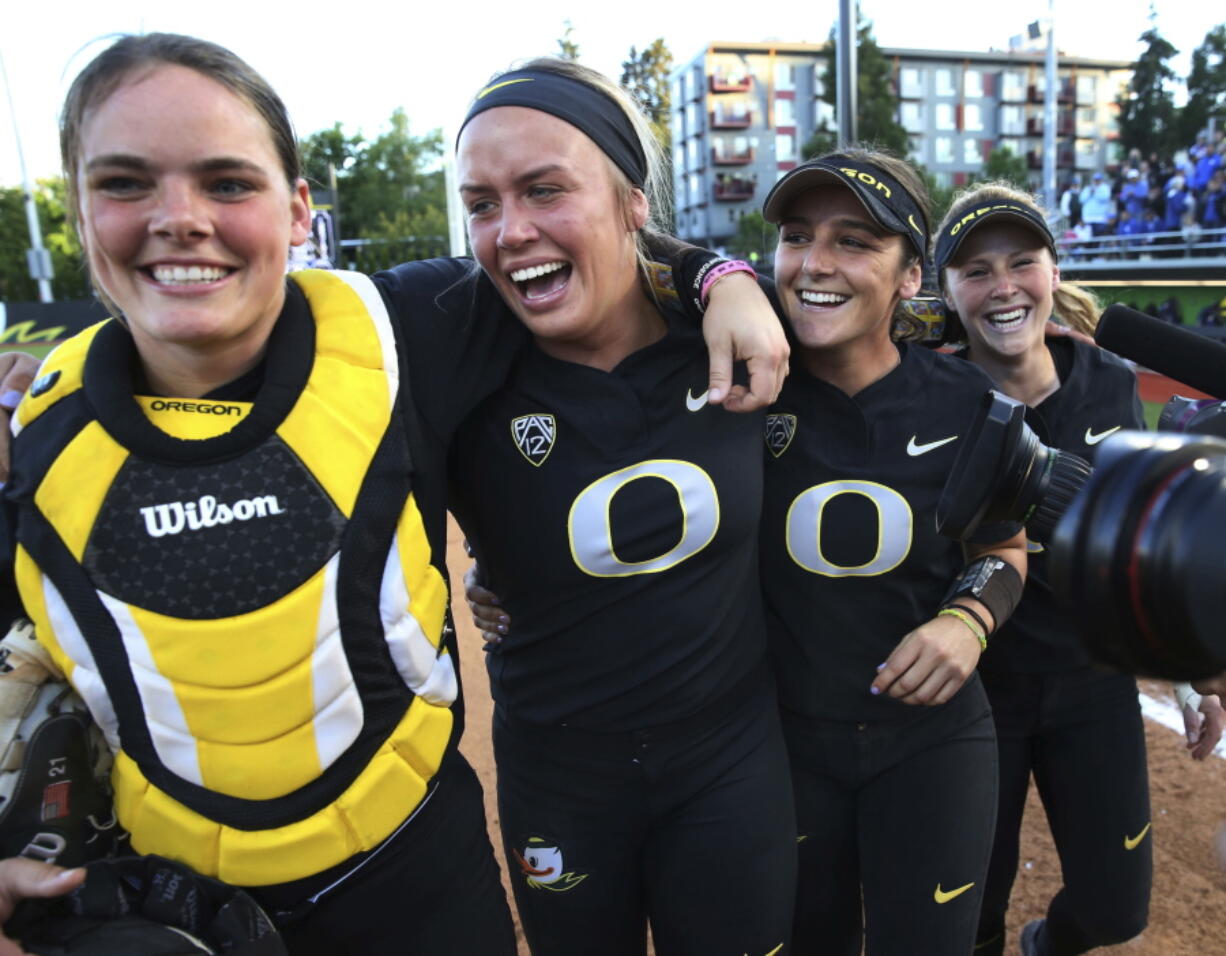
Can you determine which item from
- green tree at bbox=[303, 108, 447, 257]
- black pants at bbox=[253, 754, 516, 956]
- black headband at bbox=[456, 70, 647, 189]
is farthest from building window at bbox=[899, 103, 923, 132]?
black pants at bbox=[253, 754, 516, 956]

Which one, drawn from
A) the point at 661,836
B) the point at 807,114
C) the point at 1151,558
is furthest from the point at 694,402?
the point at 807,114

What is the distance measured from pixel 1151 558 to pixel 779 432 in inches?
53.8

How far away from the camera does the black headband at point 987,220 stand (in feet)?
8.17

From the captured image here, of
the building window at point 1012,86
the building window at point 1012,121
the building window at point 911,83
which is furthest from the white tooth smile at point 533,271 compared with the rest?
the building window at point 1012,86

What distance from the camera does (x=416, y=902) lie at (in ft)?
5.22

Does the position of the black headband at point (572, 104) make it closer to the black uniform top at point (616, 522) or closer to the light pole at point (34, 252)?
the black uniform top at point (616, 522)

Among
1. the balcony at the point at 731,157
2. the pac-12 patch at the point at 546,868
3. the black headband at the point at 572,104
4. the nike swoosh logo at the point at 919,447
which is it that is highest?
the balcony at the point at 731,157

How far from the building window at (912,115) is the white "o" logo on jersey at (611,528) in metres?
63.6

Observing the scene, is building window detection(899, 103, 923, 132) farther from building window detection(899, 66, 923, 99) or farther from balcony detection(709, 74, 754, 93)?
balcony detection(709, 74, 754, 93)

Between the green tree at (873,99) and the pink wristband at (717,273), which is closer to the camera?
the pink wristband at (717,273)

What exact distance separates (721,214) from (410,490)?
5857 cm

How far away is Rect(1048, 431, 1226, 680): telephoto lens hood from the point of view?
78 cm

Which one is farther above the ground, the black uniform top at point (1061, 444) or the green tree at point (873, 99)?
the green tree at point (873, 99)

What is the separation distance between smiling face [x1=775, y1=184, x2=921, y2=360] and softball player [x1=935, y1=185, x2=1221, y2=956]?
1.74ft
